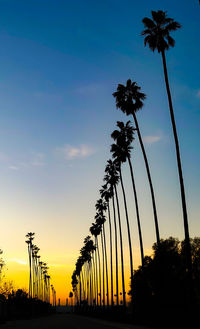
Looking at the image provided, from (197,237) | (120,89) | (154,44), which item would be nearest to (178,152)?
(154,44)

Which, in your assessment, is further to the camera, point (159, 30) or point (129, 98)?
point (129, 98)

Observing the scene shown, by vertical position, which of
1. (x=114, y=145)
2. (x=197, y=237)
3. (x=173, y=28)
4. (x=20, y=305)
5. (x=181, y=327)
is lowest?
(x=20, y=305)

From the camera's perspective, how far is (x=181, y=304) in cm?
3778

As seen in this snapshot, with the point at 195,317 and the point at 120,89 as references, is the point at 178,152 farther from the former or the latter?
the point at 120,89

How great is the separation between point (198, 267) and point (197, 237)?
8.23 meters

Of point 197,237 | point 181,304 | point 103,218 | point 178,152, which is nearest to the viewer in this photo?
point 178,152

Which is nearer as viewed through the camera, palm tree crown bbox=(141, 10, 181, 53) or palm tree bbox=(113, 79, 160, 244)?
palm tree crown bbox=(141, 10, 181, 53)

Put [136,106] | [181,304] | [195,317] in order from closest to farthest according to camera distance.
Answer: [195,317], [181,304], [136,106]

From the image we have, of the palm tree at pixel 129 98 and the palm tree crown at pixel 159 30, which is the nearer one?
the palm tree crown at pixel 159 30

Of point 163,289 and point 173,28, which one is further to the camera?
point 163,289

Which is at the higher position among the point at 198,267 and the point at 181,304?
the point at 198,267

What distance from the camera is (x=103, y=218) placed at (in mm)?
89438

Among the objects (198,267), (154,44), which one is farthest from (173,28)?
(198,267)

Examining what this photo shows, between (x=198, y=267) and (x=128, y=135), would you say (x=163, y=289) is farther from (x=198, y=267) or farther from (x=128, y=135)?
(x=128, y=135)
